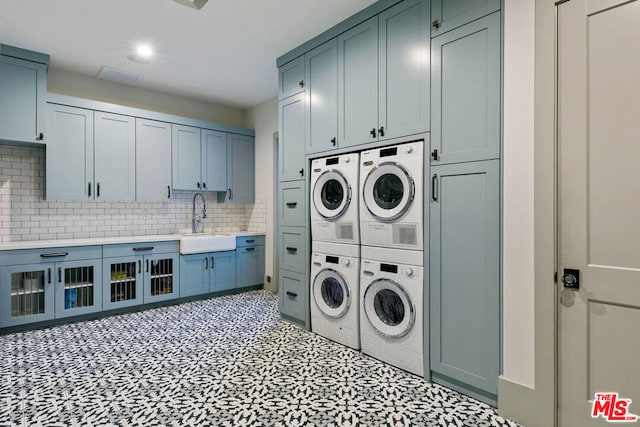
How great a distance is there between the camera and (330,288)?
3.30 meters

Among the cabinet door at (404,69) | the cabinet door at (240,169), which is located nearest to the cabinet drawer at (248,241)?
the cabinet door at (240,169)

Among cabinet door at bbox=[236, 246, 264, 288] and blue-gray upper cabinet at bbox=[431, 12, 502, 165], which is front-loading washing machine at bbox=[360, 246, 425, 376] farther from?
cabinet door at bbox=[236, 246, 264, 288]

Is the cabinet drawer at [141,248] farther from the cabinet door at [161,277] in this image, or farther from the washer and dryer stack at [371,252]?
the washer and dryer stack at [371,252]

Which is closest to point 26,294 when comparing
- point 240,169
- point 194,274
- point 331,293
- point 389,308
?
point 194,274

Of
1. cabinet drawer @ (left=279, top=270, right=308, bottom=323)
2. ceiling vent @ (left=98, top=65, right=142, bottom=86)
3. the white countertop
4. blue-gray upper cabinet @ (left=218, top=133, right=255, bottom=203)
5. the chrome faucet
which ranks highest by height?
ceiling vent @ (left=98, top=65, right=142, bottom=86)

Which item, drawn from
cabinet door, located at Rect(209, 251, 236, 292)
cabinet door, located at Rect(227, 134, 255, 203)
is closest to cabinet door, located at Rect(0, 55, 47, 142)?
cabinet door, located at Rect(227, 134, 255, 203)

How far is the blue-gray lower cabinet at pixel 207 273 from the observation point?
461 cm

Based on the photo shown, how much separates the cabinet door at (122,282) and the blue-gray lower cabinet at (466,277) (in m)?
3.41

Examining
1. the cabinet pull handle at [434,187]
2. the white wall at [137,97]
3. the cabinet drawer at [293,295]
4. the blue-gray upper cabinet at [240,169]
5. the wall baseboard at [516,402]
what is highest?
the white wall at [137,97]

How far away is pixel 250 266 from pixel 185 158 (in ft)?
5.80

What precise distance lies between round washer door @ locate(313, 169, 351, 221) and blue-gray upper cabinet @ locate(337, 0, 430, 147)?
0.31m

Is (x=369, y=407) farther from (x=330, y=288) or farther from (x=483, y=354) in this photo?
(x=330, y=288)

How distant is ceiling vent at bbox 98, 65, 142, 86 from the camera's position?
13.7 feet

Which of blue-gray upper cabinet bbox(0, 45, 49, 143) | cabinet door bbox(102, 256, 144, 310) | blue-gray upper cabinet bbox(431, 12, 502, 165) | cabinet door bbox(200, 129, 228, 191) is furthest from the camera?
cabinet door bbox(200, 129, 228, 191)
